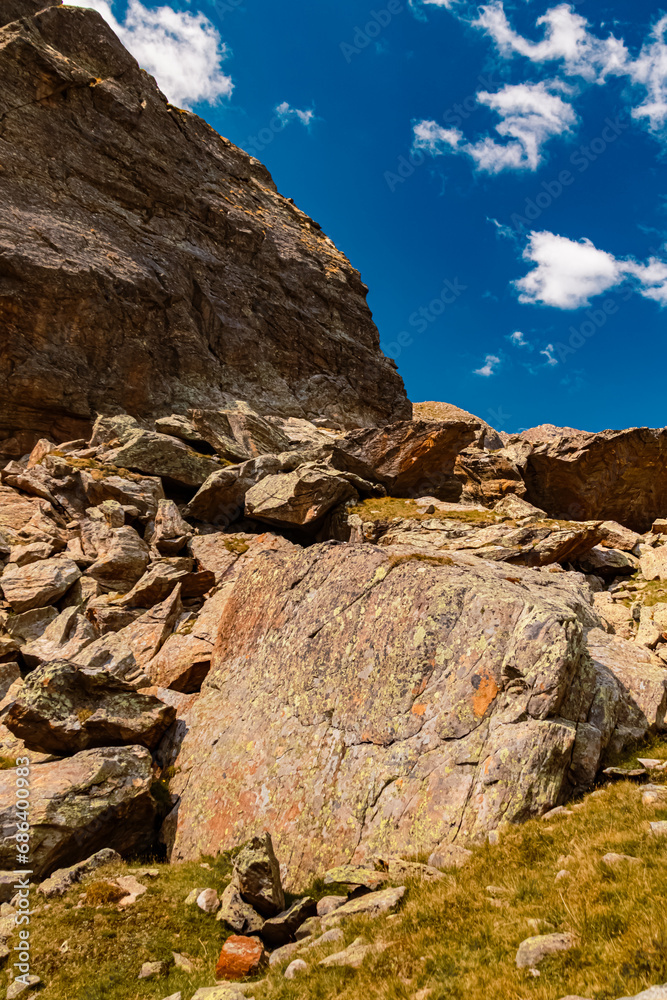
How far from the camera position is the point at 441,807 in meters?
12.1

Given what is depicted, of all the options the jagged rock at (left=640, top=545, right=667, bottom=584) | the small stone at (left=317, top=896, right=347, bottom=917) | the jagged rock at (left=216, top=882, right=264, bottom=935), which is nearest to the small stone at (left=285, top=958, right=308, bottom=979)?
the small stone at (left=317, top=896, right=347, bottom=917)

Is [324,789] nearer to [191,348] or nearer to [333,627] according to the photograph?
[333,627]

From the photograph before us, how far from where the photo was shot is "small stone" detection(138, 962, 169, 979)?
9.34 metres

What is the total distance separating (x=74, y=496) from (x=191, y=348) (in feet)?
95.6

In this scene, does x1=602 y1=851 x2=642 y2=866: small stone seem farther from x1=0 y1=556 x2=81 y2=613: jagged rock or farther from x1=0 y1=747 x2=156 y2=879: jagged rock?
x1=0 y1=556 x2=81 y2=613: jagged rock

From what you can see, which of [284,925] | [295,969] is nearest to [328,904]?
[284,925]

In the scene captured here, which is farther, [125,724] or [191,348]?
[191,348]

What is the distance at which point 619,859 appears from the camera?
864cm

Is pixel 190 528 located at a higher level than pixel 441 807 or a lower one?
higher

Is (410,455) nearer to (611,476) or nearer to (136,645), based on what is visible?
(611,476)

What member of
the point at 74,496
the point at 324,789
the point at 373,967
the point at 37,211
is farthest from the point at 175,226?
the point at 373,967

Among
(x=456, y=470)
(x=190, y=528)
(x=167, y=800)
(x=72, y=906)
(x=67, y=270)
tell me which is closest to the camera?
(x=72, y=906)

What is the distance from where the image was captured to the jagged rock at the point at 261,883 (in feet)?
35.1

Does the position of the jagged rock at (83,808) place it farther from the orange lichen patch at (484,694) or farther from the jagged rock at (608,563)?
the jagged rock at (608,563)
